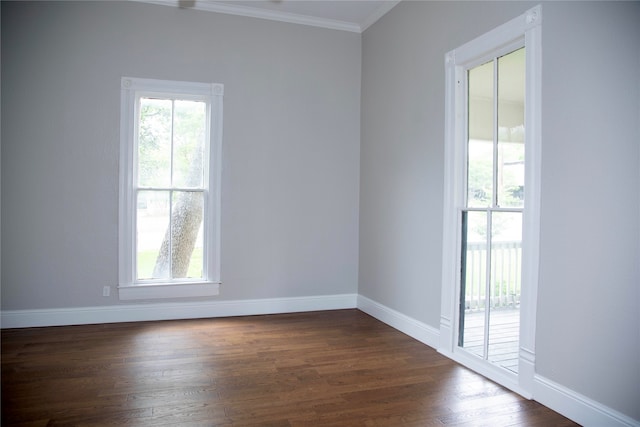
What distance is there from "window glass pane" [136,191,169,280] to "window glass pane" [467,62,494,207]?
9.63ft

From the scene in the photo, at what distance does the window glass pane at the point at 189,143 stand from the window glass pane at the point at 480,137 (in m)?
2.67

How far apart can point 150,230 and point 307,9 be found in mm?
2790

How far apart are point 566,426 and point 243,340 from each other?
2.43 metres

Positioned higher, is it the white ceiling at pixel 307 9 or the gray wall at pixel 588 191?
the white ceiling at pixel 307 9

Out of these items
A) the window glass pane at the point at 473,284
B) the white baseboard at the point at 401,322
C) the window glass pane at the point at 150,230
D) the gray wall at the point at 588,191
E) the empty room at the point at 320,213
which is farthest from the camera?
the window glass pane at the point at 150,230

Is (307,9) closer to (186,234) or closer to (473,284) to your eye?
(186,234)

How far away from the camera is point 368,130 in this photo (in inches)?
193

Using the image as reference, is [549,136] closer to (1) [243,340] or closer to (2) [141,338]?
(1) [243,340]

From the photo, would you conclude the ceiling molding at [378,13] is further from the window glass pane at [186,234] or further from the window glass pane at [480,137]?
the window glass pane at [186,234]

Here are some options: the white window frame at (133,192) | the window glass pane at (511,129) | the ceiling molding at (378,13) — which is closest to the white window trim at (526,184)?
the window glass pane at (511,129)

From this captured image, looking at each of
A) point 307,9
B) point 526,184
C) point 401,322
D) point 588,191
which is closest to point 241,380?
point 401,322

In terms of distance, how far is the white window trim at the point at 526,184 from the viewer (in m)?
2.68

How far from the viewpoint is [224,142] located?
462 cm

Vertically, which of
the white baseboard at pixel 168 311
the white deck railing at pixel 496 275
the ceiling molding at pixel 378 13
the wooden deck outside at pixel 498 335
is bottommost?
the white baseboard at pixel 168 311
